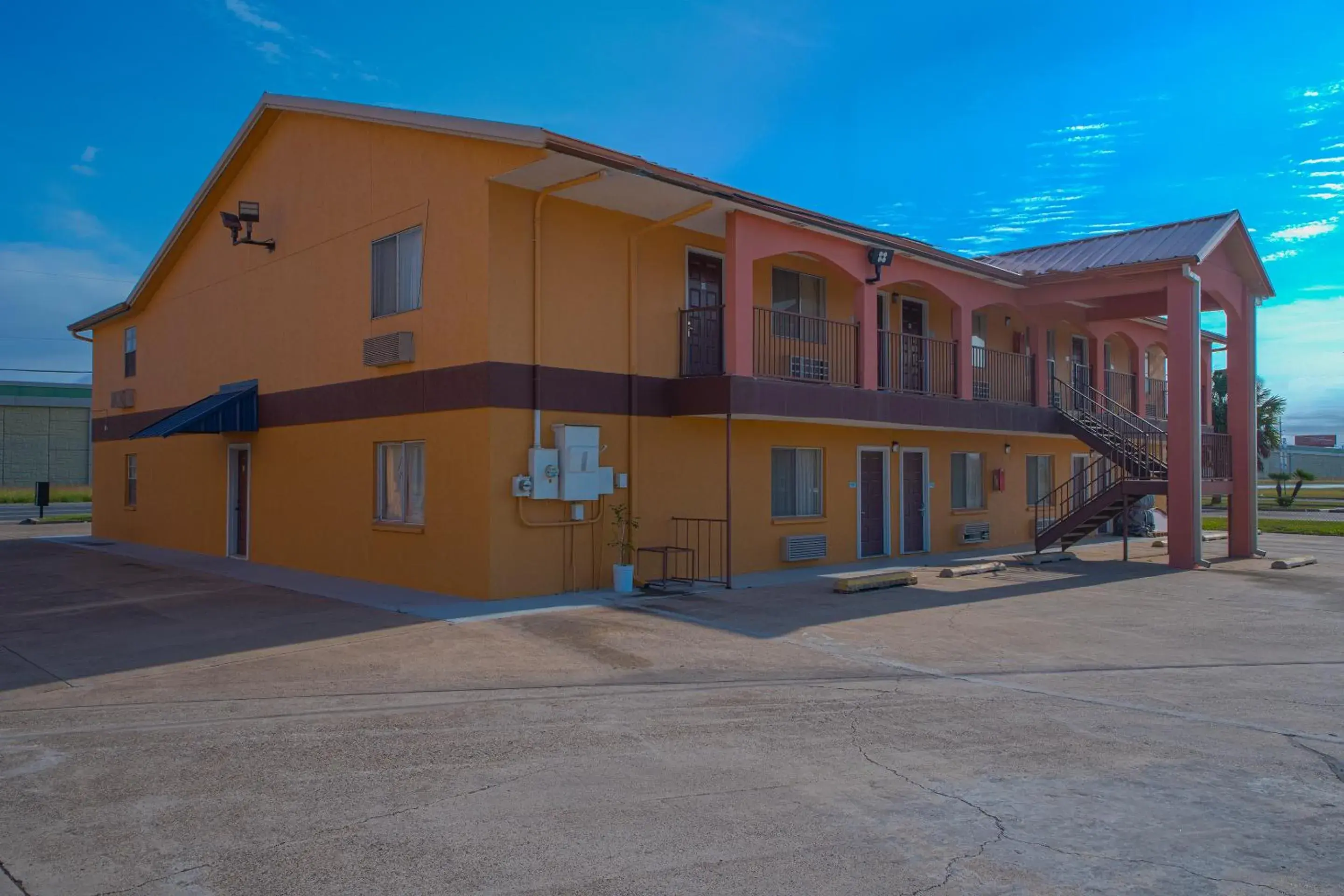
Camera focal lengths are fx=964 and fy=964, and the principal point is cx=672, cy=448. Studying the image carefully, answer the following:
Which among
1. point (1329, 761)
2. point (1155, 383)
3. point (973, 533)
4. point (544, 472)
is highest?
point (1155, 383)

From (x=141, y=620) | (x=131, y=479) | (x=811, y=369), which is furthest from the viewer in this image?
(x=131, y=479)

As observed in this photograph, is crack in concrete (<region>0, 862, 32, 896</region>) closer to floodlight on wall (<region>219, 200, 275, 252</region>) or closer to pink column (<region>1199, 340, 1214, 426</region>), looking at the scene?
floodlight on wall (<region>219, 200, 275, 252</region>)

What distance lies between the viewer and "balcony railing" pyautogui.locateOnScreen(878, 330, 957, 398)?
17.6m

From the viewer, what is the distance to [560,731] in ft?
21.7

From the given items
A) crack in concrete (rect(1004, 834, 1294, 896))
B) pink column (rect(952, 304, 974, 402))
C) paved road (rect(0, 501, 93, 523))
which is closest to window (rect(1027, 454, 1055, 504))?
pink column (rect(952, 304, 974, 402))

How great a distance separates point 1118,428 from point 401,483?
16.8m

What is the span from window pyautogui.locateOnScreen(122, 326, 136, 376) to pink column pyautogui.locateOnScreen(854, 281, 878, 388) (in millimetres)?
17447

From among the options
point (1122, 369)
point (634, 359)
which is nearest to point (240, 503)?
point (634, 359)

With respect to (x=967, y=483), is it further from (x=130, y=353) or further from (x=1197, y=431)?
(x=130, y=353)

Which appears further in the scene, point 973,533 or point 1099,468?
point 1099,468

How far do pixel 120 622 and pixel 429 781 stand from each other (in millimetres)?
7500

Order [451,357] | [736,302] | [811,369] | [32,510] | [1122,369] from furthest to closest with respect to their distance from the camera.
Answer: [32,510], [1122,369], [811,369], [736,302], [451,357]

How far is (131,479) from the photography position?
23047mm

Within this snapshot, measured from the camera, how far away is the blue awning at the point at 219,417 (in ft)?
53.9
